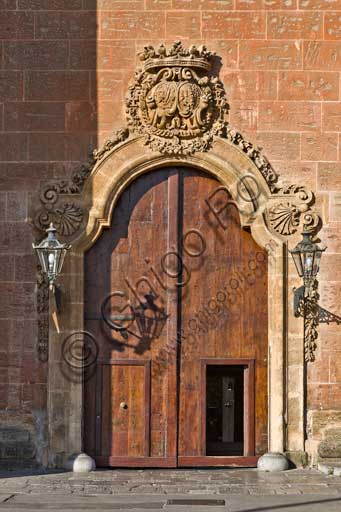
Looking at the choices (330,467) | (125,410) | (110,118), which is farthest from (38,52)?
(330,467)

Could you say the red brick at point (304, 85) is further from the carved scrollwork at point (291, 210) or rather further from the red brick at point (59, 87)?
the red brick at point (59, 87)

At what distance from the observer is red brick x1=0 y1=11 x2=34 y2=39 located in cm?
1623

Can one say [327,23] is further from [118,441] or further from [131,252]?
[118,441]

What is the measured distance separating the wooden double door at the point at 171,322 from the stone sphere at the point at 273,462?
307mm

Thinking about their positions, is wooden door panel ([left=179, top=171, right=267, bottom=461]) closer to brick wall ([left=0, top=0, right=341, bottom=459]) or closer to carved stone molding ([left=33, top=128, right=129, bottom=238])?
brick wall ([left=0, top=0, right=341, bottom=459])

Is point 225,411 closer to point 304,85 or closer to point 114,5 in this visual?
point 304,85

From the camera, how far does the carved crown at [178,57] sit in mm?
15984

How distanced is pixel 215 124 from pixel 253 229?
1428mm

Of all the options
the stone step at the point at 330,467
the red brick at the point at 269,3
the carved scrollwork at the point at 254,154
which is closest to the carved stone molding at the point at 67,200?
the carved scrollwork at the point at 254,154

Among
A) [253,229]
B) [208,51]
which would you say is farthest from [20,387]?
[208,51]

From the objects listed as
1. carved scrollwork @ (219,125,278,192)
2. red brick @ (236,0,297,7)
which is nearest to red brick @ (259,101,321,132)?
carved scrollwork @ (219,125,278,192)

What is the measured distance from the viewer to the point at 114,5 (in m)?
16.3

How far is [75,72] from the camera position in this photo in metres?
16.2

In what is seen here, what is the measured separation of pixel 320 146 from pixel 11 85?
13.2 ft
